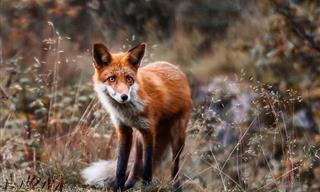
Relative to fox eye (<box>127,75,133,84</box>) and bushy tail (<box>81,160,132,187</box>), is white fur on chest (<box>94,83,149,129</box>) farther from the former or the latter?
bushy tail (<box>81,160,132,187</box>)

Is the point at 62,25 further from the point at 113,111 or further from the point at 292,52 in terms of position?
the point at 113,111

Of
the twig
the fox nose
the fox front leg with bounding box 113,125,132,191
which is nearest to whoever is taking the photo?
the fox nose

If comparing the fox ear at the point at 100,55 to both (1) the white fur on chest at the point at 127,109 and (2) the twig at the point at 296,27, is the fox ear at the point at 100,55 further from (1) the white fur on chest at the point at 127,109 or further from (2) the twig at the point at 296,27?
(2) the twig at the point at 296,27

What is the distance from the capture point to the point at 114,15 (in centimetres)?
1058

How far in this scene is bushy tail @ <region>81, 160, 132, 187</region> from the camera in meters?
5.46

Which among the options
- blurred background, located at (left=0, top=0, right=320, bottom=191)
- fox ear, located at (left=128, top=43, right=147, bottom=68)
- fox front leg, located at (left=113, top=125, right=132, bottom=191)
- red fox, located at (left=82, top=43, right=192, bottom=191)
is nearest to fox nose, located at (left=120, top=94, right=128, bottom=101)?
red fox, located at (left=82, top=43, right=192, bottom=191)

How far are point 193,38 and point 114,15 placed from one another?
5.59 ft

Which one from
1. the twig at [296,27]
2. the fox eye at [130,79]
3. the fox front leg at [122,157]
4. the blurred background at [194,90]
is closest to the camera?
the fox eye at [130,79]

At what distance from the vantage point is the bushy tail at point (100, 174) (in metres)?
5.46

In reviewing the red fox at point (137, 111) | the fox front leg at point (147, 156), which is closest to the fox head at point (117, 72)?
the red fox at point (137, 111)

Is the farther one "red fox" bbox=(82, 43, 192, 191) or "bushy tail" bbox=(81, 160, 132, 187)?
"bushy tail" bbox=(81, 160, 132, 187)

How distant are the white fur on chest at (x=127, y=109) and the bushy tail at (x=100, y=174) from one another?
22.6 inches

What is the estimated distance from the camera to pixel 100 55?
5.04 metres

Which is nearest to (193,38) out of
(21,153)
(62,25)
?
(62,25)
